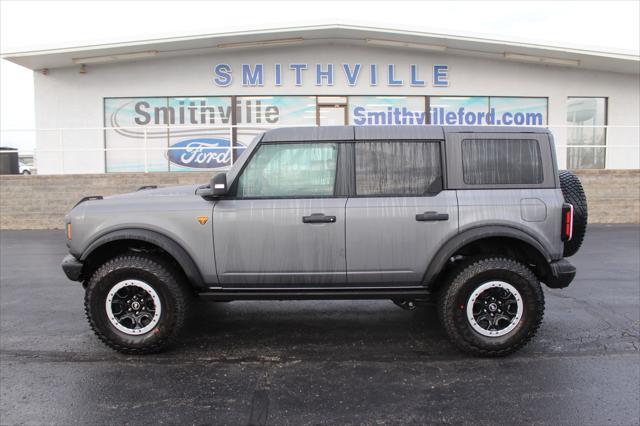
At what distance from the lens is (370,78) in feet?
54.2

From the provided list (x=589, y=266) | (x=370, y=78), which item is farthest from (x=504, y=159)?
(x=370, y=78)

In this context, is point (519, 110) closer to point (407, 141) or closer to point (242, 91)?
point (242, 91)

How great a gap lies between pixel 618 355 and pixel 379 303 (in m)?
2.45

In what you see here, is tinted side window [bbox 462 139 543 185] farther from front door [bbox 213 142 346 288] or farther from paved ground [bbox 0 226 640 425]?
paved ground [bbox 0 226 640 425]

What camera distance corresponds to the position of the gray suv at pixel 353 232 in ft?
13.3

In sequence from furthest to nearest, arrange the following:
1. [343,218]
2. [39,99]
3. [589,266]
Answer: [39,99] → [589,266] → [343,218]

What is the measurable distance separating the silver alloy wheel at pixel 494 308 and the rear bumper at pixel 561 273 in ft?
1.19

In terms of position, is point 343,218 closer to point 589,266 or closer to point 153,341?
point 153,341

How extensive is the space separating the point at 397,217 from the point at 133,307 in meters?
2.34

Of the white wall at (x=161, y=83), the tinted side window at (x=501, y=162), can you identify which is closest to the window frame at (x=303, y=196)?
the tinted side window at (x=501, y=162)

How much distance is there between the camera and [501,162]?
4.21m

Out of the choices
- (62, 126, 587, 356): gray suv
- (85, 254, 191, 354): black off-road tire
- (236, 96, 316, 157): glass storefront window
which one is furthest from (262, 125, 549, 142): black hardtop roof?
(236, 96, 316, 157): glass storefront window

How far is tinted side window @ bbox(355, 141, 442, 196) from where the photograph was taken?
4.17 m

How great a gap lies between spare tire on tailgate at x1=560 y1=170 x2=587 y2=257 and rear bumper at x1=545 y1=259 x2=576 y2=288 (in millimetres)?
305
